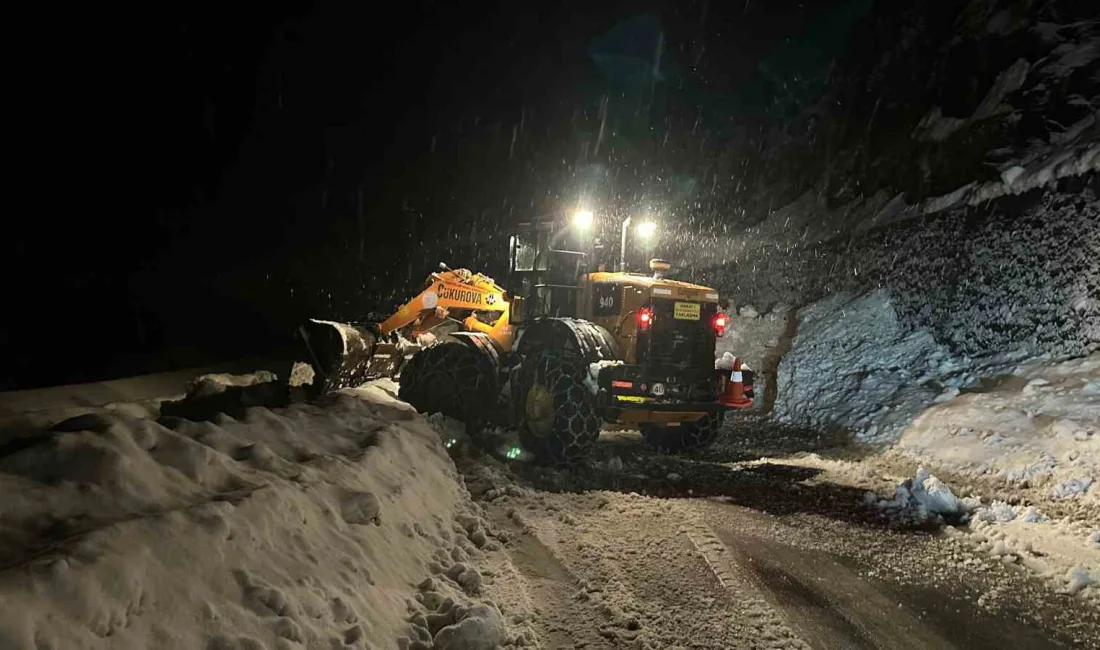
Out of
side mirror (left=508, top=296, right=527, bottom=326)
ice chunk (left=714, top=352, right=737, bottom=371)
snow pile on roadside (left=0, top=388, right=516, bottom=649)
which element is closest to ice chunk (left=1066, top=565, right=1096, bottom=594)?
snow pile on roadside (left=0, top=388, right=516, bottom=649)

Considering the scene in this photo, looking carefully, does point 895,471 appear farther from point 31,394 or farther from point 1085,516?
point 31,394

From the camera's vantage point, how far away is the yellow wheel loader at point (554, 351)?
8.48 metres

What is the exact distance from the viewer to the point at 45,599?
2123mm

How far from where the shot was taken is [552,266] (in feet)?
33.7

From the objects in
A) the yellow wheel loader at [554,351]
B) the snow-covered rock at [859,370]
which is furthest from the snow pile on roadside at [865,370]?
the yellow wheel loader at [554,351]

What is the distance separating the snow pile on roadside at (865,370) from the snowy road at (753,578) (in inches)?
221

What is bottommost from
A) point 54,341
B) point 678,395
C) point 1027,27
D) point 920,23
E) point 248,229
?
point 54,341

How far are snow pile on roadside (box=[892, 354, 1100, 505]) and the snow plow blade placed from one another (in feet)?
28.2

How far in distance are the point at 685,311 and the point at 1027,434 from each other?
16.1ft

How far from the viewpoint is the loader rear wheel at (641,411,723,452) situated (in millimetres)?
10250

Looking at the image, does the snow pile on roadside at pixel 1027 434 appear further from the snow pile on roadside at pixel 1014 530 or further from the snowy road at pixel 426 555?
the snowy road at pixel 426 555

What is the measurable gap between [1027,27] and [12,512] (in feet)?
75.5

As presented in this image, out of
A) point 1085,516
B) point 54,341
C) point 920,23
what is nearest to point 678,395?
point 1085,516

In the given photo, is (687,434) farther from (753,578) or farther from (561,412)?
(753,578)
